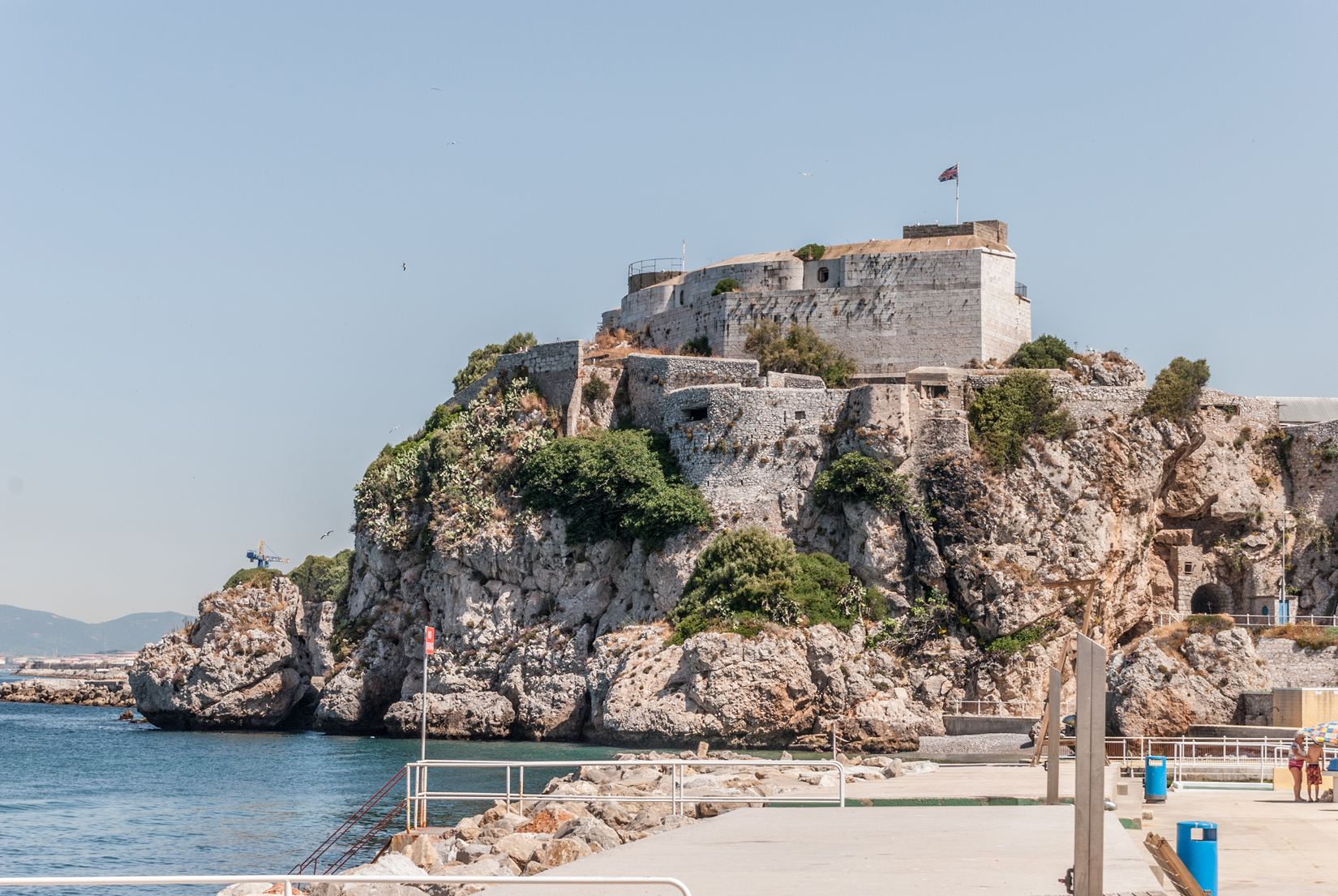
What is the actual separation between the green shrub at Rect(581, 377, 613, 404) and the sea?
11.8m

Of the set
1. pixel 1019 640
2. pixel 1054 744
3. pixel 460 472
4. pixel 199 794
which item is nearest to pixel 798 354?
pixel 460 472

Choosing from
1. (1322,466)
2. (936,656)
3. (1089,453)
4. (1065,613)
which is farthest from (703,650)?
(1322,466)

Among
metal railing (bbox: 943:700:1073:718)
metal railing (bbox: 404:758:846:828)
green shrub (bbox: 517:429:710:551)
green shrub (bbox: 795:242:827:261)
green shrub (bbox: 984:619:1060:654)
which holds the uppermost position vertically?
green shrub (bbox: 795:242:827:261)

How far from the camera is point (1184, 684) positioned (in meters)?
36.6

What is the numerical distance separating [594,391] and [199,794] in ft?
64.2

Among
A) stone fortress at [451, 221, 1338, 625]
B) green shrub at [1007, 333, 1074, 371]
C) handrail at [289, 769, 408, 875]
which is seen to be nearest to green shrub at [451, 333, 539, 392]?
stone fortress at [451, 221, 1338, 625]

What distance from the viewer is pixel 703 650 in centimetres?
3853

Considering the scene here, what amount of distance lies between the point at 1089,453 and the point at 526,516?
1742 cm

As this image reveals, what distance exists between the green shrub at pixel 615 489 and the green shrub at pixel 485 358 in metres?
12.8

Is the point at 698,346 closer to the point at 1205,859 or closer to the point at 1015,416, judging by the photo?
the point at 1015,416

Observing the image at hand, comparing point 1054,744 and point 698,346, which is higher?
point 698,346

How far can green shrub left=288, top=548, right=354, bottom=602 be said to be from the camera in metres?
69.5

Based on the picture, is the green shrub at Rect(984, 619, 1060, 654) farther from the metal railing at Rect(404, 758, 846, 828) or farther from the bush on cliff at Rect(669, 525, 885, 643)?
the metal railing at Rect(404, 758, 846, 828)

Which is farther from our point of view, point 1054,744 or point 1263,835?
point 1054,744
